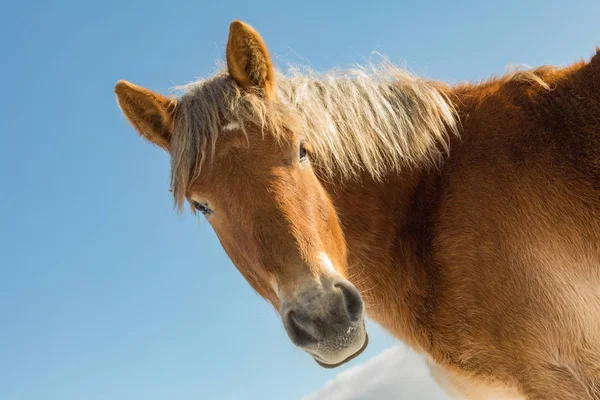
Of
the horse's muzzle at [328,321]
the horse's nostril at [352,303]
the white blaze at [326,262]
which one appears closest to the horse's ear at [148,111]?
the white blaze at [326,262]

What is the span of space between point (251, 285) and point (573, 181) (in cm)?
265

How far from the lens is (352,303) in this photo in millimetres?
3105

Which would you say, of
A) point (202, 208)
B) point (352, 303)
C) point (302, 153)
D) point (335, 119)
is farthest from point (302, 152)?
point (352, 303)

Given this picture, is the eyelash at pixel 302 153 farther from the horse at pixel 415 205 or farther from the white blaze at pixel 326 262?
the white blaze at pixel 326 262

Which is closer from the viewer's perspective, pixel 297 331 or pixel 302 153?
pixel 297 331

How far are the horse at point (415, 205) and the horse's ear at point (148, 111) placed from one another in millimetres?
17

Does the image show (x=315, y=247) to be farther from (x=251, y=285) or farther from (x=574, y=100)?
(x=574, y=100)

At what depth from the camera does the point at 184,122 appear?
411 centimetres

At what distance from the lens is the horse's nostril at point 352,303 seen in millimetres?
3086

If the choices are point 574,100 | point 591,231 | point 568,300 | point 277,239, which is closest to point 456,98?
point 574,100

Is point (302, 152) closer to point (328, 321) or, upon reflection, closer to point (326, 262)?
point (326, 262)

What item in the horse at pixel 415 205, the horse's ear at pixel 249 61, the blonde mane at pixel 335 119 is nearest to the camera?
the horse at pixel 415 205

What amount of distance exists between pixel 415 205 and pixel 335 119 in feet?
3.31

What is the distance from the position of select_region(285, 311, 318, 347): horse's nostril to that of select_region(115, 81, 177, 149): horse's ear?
6.83 ft
